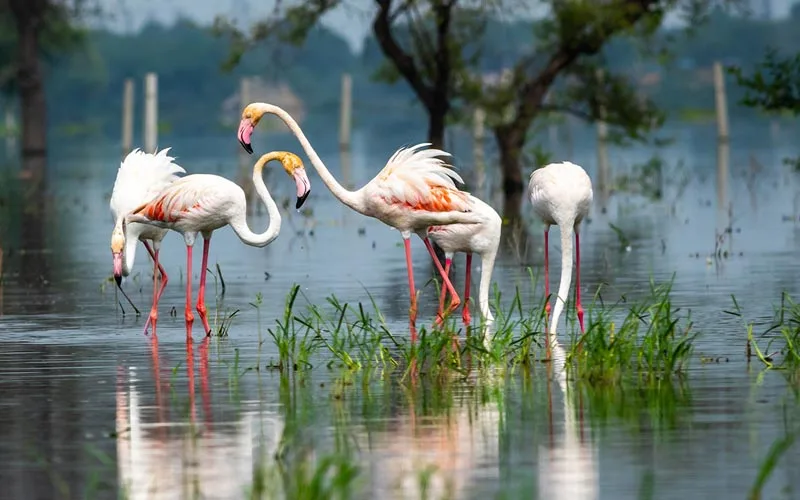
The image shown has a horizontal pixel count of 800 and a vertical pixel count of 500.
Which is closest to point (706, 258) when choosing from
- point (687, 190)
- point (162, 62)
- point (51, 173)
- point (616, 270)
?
point (616, 270)

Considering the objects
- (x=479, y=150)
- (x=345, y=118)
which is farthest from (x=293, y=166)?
(x=345, y=118)

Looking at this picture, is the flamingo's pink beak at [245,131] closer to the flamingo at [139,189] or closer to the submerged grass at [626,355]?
the flamingo at [139,189]

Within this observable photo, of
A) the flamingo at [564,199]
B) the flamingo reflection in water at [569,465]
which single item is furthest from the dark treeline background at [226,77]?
the flamingo reflection in water at [569,465]

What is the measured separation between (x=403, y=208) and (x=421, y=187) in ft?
0.62

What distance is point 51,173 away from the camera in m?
47.3

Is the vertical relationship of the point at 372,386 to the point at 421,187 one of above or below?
below

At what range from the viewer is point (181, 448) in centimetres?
891

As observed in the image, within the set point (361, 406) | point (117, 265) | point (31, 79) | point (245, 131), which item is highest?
point (31, 79)

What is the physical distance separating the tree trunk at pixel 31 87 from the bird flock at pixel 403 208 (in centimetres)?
4288

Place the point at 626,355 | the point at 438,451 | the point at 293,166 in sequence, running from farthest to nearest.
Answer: the point at 293,166, the point at 626,355, the point at 438,451

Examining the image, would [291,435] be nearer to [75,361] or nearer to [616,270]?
[75,361]

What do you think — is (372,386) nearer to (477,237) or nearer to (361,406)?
(361,406)

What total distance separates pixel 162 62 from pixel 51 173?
107 m

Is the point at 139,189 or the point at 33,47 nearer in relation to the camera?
the point at 139,189
